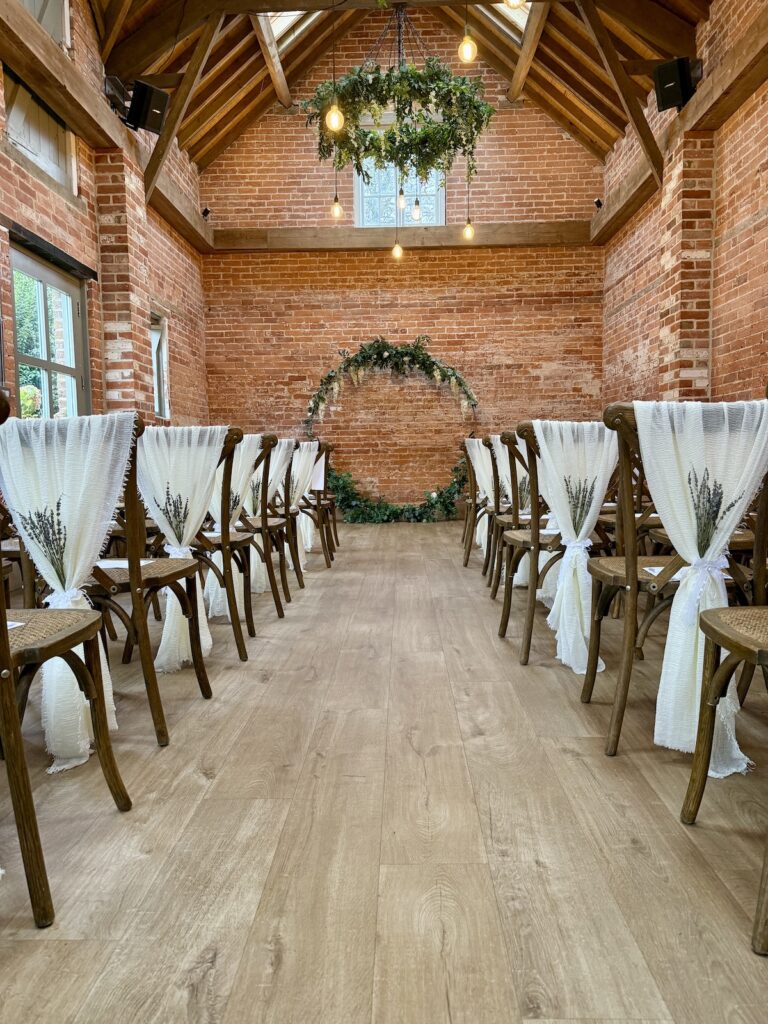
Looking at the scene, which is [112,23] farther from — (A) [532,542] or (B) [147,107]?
(A) [532,542]

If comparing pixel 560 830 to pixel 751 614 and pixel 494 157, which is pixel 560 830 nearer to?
pixel 751 614

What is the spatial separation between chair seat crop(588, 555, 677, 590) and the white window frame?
6.25 m

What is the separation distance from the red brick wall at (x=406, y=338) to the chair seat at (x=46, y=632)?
740 centimetres

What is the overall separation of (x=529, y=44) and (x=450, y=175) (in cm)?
171

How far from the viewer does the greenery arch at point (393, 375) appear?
8820 millimetres

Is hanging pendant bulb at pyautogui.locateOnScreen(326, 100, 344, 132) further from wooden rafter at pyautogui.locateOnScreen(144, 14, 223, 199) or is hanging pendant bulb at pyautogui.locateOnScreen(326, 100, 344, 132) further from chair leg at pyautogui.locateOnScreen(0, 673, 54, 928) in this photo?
chair leg at pyautogui.locateOnScreen(0, 673, 54, 928)

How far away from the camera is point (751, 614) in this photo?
157cm

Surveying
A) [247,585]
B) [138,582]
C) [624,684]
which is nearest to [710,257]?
[247,585]

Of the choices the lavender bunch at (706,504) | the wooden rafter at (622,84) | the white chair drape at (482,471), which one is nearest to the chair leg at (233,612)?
the lavender bunch at (706,504)

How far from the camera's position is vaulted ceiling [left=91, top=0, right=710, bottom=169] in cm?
561

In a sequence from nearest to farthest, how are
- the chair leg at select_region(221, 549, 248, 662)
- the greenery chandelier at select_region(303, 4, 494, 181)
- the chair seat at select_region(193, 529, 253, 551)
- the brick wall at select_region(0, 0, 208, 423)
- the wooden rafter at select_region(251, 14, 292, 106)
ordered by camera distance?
the chair leg at select_region(221, 549, 248, 662), the chair seat at select_region(193, 529, 253, 551), the brick wall at select_region(0, 0, 208, 423), the greenery chandelier at select_region(303, 4, 494, 181), the wooden rafter at select_region(251, 14, 292, 106)

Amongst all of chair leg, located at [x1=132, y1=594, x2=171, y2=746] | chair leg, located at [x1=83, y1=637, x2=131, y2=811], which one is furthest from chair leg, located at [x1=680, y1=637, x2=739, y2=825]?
chair leg, located at [x1=132, y1=594, x2=171, y2=746]

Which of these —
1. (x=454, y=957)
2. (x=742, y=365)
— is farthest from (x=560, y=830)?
(x=742, y=365)

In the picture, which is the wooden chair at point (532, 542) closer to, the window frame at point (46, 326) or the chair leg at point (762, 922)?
the chair leg at point (762, 922)
